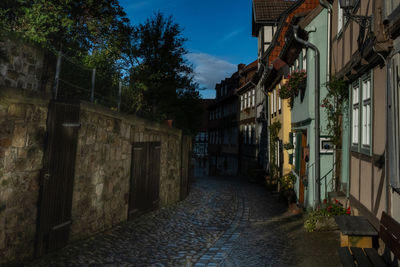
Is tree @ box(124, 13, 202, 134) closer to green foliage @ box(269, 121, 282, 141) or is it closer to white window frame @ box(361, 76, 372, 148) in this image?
green foliage @ box(269, 121, 282, 141)

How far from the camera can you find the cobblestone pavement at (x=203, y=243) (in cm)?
577

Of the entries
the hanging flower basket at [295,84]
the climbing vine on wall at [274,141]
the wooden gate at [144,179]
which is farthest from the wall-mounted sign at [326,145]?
the climbing vine on wall at [274,141]

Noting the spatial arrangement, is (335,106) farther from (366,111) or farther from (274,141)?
(274,141)

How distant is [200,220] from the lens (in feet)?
30.9

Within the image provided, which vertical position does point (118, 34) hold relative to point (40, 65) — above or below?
above

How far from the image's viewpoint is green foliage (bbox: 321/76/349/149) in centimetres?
827

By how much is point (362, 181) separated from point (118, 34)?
9815 millimetres

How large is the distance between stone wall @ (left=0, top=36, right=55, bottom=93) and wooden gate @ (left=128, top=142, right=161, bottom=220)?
9.44 ft

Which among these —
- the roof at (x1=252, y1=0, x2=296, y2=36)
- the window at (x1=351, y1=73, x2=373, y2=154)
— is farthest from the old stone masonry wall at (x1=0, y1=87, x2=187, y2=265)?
the roof at (x1=252, y1=0, x2=296, y2=36)

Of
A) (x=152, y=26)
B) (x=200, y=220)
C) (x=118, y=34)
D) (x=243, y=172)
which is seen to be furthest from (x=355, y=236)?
(x=243, y=172)

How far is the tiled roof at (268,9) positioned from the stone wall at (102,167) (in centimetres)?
1428

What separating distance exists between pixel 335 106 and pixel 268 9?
1477 cm

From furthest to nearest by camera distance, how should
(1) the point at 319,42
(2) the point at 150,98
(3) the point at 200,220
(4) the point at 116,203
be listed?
1. (2) the point at 150,98
2. (1) the point at 319,42
3. (3) the point at 200,220
4. (4) the point at 116,203

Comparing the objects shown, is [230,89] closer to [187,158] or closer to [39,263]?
[187,158]
